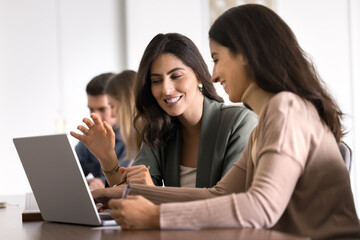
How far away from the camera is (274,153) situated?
1.44 metres

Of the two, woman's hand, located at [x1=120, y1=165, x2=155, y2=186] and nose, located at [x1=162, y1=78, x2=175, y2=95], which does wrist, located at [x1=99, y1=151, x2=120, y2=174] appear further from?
nose, located at [x1=162, y1=78, x2=175, y2=95]

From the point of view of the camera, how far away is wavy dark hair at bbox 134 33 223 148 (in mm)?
2582

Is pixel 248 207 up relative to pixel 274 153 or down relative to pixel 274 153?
down

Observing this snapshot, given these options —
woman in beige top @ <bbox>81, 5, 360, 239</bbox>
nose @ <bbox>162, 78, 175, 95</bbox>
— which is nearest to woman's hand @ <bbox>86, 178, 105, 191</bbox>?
nose @ <bbox>162, 78, 175, 95</bbox>

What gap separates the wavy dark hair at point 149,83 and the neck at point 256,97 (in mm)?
897

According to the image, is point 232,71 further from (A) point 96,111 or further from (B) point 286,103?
Answer: (A) point 96,111

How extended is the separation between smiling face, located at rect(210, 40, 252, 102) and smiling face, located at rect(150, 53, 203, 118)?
745mm

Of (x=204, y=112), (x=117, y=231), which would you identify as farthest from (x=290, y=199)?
(x=204, y=112)

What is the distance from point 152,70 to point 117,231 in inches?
47.1

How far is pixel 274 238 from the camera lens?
1227 millimetres

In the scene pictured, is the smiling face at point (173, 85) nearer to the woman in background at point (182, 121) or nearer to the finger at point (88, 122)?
the woman in background at point (182, 121)

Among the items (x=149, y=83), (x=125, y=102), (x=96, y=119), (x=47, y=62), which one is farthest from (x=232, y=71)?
(x=47, y=62)

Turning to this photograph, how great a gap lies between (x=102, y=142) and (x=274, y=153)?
99 cm

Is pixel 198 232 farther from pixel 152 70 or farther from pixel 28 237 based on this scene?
pixel 152 70
